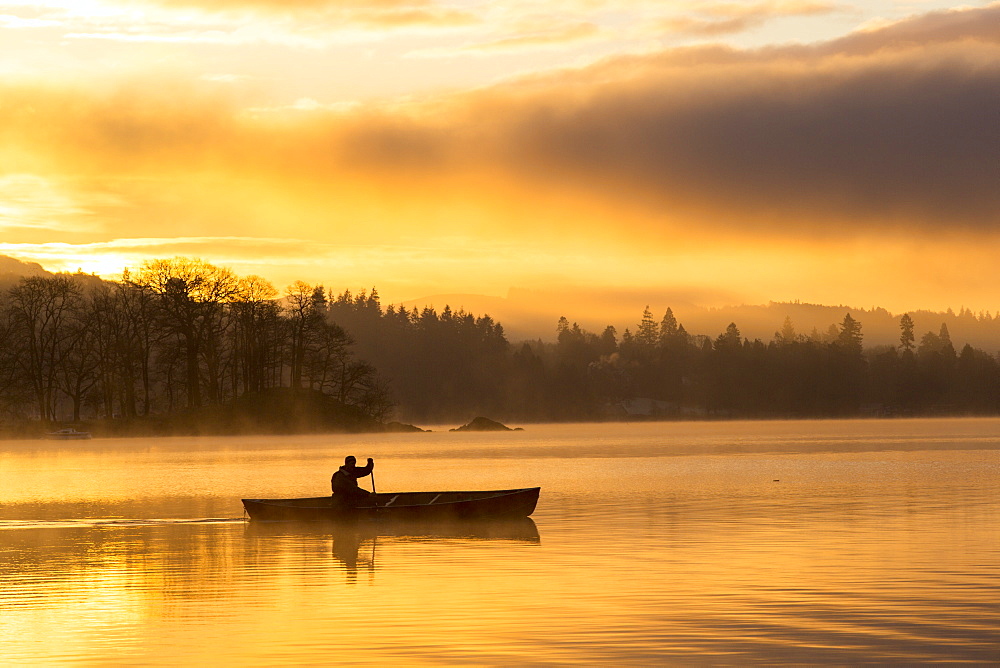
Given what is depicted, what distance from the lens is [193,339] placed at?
142 metres

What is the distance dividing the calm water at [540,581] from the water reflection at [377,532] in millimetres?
190

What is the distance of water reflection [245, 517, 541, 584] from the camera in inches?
1455

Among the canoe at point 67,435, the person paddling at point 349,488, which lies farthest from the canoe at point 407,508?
the canoe at point 67,435

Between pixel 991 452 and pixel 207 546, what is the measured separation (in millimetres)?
78474

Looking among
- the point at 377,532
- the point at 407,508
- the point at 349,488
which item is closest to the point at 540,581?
the point at 377,532

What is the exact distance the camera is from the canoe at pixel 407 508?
141ft

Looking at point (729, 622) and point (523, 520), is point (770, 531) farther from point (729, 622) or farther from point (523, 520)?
point (729, 622)

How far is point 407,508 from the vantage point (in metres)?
43.3

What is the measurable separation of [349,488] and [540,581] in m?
16.7

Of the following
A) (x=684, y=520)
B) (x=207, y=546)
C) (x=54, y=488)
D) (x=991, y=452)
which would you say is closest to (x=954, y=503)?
(x=684, y=520)

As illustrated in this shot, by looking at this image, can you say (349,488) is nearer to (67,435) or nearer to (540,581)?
(540,581)

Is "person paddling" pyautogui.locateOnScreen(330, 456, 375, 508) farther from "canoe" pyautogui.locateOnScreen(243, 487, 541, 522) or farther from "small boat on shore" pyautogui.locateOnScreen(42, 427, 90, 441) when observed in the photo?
"small boat on shore" pyautogui.locateOnScreen(42, 427, 90, 441)

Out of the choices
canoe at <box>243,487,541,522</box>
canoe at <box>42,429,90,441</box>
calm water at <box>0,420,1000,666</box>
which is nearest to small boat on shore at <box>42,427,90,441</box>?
canoe at <box>42,429,90,441</box>

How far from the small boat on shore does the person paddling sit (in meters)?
112
